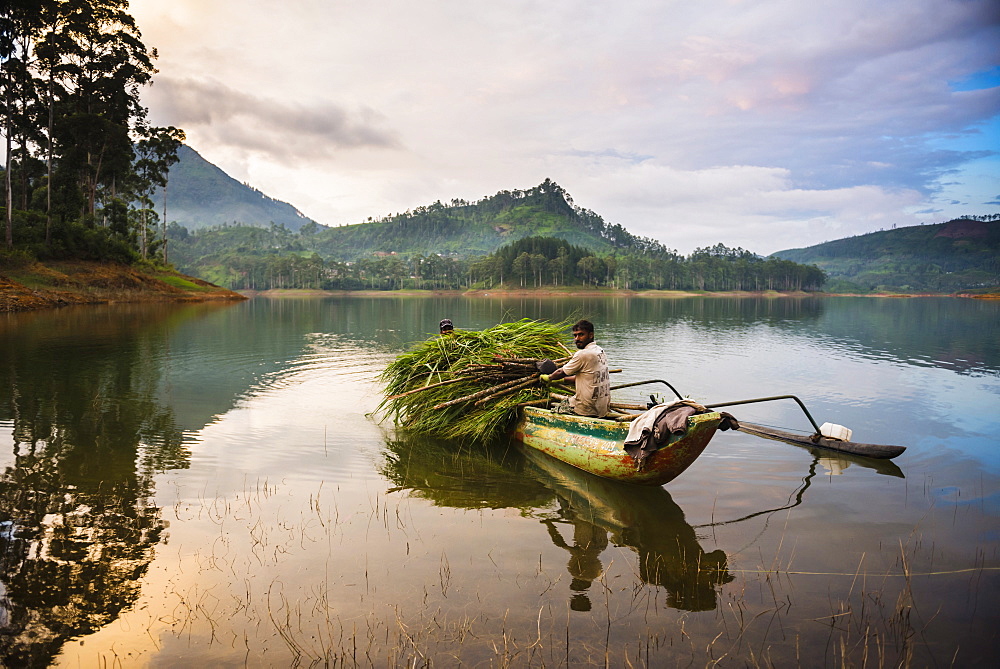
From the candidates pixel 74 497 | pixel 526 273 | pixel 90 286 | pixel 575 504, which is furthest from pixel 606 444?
pixel 526 273

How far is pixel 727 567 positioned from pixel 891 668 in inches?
65.5

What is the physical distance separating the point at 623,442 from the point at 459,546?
2774 millimetres

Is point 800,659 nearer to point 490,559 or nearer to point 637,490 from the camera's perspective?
point 490,559

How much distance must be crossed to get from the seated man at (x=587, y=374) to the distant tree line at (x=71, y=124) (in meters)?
46.2

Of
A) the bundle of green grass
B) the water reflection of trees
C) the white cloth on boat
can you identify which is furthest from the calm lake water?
the white cloth on boat

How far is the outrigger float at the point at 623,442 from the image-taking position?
7289 millimetres

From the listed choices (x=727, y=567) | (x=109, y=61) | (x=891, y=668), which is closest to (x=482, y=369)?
(x=727, y=567)

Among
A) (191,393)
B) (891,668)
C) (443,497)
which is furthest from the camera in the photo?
(191,393)

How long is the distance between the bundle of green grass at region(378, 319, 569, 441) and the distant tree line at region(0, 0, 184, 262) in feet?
140

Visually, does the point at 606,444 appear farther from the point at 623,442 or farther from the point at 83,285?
the point at 83,285

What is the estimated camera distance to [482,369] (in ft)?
36.7

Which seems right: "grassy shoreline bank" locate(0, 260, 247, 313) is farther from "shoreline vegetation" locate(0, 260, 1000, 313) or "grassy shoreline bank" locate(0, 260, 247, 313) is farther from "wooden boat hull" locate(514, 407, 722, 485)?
"wooden boat hull" locate(514, 407, 722, 485)

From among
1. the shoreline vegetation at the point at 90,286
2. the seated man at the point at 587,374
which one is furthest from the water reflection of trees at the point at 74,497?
the shoreline vegetation at the point at 90,286

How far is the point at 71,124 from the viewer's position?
4728 cm
